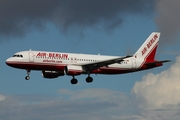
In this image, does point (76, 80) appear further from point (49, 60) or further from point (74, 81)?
point (49, 60)

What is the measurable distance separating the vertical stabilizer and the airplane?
2.47 ft

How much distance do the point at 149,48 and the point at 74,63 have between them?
20621 millimetres

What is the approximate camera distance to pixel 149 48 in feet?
404

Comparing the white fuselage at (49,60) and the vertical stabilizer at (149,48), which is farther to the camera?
the vertical stabilizer at (149,48)

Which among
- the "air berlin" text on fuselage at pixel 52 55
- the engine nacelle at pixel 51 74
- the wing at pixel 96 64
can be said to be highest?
the "air berlin" text on fuselage at pixel 52 55

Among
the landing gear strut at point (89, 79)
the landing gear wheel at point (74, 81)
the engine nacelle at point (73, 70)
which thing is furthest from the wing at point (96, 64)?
the landing gear wheel at point (74, 81)

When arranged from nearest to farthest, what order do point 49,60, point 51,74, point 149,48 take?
point 49,60, point 51,74, point 149,48

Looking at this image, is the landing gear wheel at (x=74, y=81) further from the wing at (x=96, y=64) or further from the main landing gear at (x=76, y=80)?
the wing at (x=96, y=64)

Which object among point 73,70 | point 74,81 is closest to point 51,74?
point 74,81

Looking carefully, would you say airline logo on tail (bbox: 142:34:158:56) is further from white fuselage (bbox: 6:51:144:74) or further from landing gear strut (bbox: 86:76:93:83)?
landing gear strut (bbox: 86:76:93:83)

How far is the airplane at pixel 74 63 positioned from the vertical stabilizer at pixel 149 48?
0.75 m

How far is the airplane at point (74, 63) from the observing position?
106375 millimetres

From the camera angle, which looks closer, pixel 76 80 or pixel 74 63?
pixel 74 63

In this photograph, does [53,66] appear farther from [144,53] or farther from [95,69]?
[144,53]
